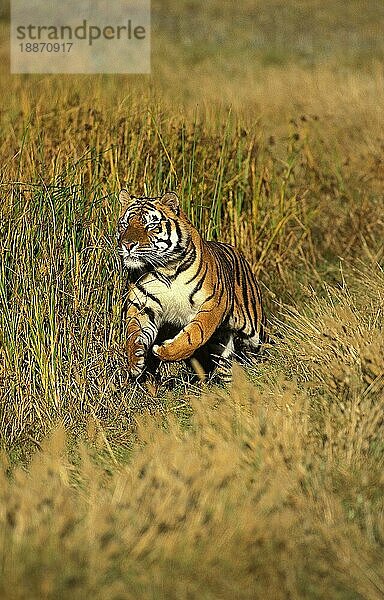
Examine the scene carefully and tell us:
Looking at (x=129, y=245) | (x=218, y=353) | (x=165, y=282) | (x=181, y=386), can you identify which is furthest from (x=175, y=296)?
(x=218, y=353)

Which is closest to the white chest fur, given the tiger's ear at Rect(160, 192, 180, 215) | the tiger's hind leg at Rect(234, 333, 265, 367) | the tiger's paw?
the tiger's paw

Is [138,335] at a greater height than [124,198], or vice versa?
[124,198]

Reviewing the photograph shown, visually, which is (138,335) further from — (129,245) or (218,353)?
(218,353)

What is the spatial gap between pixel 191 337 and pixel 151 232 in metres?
0.60

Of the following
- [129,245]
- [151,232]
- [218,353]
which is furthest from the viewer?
[218,353]

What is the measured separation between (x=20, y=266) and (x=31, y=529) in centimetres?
217

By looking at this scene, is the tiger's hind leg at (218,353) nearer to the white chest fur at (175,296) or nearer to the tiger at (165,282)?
the tiger at (165,282)

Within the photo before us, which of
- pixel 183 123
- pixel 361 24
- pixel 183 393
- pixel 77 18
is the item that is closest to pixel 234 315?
pixel 183 393

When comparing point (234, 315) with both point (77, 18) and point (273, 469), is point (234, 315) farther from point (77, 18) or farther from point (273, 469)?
point (77, 18)

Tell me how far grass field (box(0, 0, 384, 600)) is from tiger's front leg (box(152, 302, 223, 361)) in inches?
10.2

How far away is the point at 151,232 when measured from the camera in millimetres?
5645

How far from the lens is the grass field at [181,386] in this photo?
3.69m

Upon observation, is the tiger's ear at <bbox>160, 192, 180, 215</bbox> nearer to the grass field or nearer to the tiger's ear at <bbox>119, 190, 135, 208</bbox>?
the tiger's ear at <bbox>119, 190, 135, 208</bbox>

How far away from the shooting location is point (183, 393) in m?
5.93
